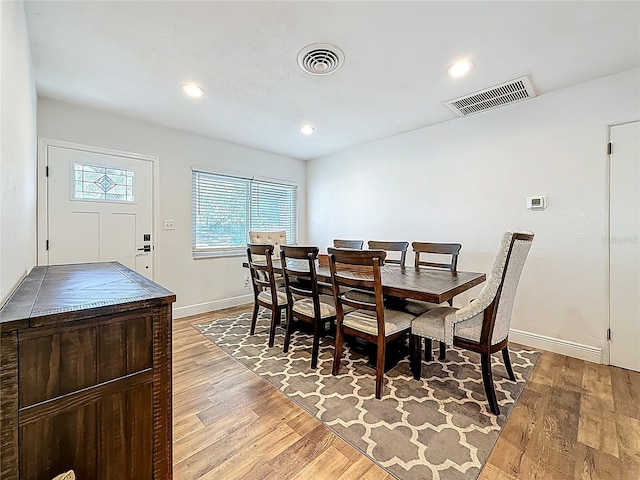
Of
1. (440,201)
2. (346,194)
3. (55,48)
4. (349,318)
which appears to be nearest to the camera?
(55,48)

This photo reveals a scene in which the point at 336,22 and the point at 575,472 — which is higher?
the point at 336,22

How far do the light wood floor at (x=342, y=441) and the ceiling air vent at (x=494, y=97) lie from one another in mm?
2369

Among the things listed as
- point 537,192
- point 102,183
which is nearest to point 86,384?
point 102,183

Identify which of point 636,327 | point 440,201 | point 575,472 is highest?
point 440,201

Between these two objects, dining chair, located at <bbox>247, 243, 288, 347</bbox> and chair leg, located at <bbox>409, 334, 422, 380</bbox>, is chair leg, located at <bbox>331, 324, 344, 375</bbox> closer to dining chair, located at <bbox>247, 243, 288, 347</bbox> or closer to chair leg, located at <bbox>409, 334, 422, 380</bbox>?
chair leg, located at <bbox>409, 334, 422, 380</bbox>

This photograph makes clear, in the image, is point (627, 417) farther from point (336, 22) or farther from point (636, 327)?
point (336, 22)

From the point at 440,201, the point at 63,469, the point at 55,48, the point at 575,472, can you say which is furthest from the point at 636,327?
the point at 55,48

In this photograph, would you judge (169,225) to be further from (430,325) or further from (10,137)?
(430,325)

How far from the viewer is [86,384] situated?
86cm

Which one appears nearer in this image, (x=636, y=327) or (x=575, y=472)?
(x=575, y=472)

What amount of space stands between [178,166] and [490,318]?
12.1 feet

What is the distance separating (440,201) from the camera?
3.41 meters

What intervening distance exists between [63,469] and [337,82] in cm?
270

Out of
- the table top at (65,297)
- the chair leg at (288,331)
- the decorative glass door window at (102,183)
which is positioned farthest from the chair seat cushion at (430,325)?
the decorative glass door window at (102,183)
